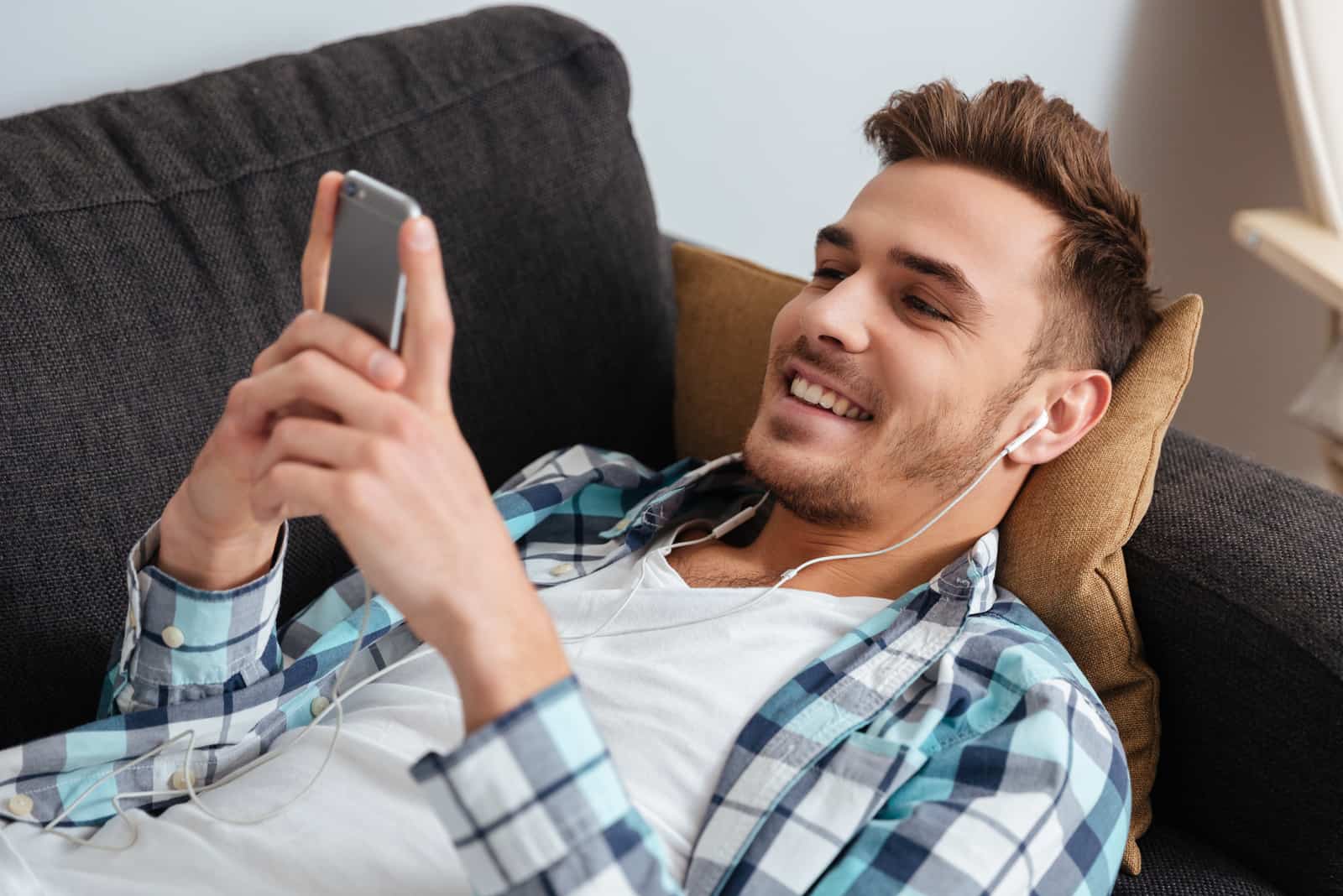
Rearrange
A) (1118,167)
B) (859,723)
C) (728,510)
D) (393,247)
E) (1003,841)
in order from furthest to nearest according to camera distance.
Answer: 1. (1118,167)
2. (728,510)
3. (859,723)
4. (1003,841)
5. (393,247)

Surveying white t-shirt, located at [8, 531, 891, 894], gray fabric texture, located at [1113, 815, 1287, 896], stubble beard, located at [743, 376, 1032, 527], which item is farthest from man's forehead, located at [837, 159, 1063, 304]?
gray fabric texture, located at [1113, 815, 1287, 896]

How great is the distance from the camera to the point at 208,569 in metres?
1.00

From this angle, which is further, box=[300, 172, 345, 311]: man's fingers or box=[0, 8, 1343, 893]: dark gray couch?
box=[0, 8, 1343, 893]: dark gray couch

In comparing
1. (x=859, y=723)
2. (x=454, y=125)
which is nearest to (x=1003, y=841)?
(x=859, y=723)

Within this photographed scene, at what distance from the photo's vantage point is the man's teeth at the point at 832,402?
1.18 meters

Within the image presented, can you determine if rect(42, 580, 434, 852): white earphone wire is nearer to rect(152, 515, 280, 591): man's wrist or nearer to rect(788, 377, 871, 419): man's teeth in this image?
rect(152, 515, 280, 591): man's wrist

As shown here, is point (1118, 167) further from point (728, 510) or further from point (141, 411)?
point (141, 411)

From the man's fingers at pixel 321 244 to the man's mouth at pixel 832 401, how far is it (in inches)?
19.9

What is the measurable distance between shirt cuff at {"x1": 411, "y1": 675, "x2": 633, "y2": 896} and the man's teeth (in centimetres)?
51

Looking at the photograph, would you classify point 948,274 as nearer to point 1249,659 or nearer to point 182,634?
point 1249,659

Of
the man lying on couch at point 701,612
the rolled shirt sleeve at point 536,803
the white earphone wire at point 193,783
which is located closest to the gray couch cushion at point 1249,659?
the man lying on couch at point 701,612

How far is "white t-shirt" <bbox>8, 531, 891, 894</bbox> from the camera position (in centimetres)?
95

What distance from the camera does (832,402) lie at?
3.86 ft

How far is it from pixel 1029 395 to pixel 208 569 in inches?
30.8
